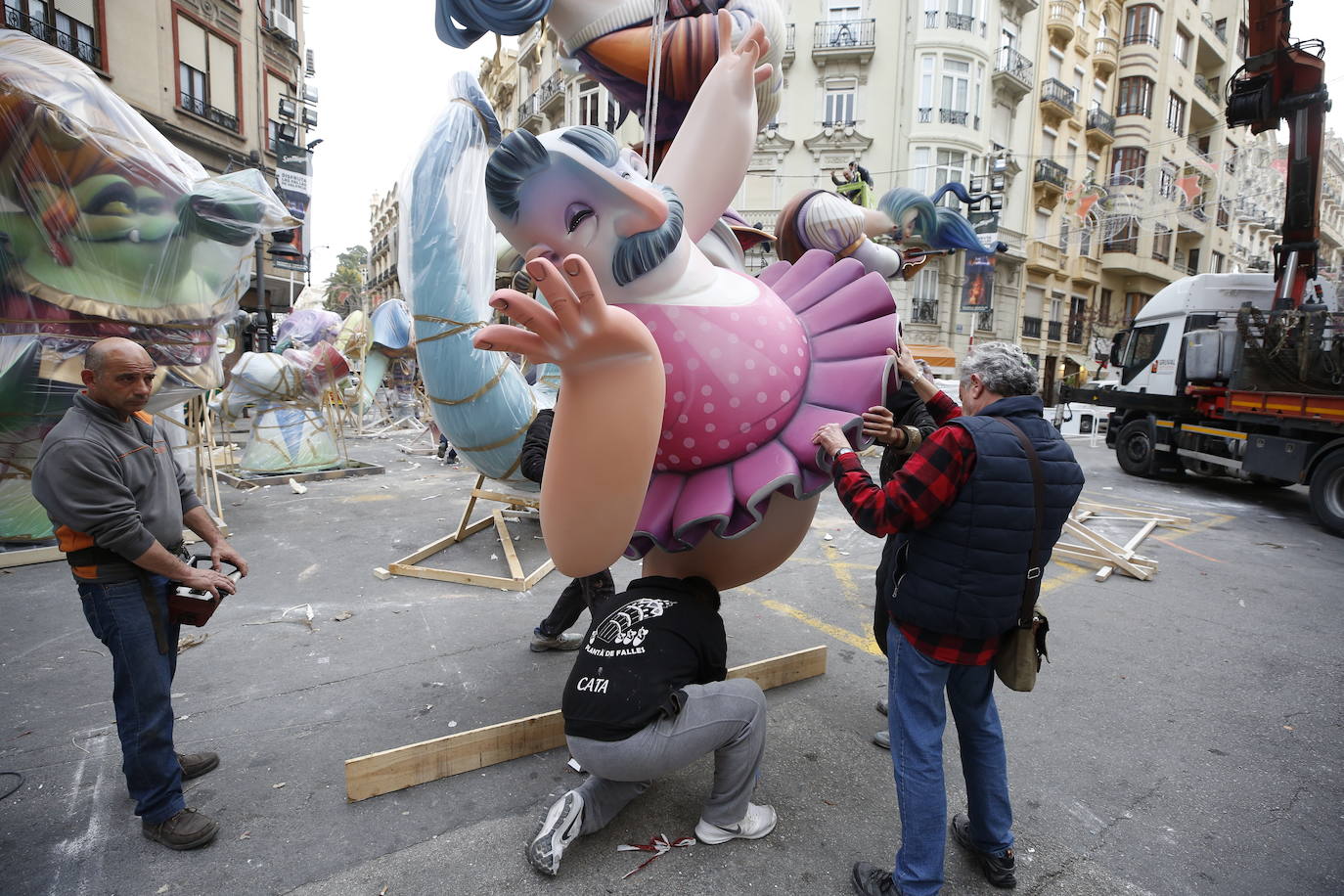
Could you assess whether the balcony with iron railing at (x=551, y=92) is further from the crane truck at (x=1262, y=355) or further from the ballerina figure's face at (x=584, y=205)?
the ballerina figure's face at (x=584, y=205)

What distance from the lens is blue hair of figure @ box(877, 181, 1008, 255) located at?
2.85 m

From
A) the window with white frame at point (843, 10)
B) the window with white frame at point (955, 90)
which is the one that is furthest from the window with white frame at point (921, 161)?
the window with white frame at point (843, 10)

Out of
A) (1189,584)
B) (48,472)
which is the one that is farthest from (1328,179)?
(48,472)

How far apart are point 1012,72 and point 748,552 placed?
72.6 feet

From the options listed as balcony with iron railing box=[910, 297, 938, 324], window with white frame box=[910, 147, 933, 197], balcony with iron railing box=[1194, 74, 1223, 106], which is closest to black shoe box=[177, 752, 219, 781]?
balcony with iron railing box=[910, 297, 938, 324]

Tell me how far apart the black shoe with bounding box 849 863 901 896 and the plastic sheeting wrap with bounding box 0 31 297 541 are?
5.08m

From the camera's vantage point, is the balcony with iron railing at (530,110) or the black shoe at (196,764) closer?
the black shoe at (196,764)

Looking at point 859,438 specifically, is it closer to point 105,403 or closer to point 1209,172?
point 105,403

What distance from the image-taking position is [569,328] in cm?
129

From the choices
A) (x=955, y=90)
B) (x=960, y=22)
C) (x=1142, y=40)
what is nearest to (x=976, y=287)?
(x=955, y=90)

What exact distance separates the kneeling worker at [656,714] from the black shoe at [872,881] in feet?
0.99

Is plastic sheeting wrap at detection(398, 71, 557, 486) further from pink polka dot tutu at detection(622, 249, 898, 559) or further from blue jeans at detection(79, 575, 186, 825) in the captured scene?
pink polka dot tutu at detection(622, 249, 898, 559)

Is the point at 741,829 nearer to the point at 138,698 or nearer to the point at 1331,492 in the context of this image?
the point at 138,698

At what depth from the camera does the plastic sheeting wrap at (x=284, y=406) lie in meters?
7.38
